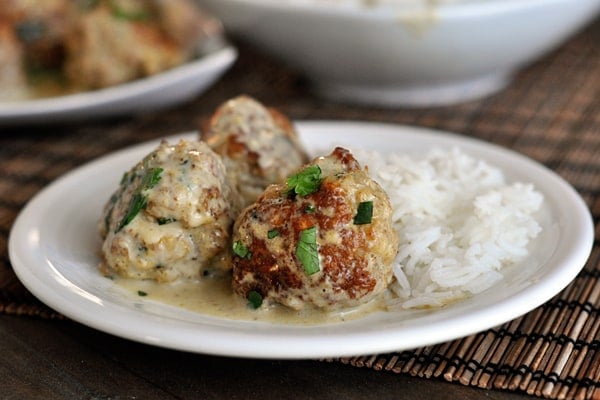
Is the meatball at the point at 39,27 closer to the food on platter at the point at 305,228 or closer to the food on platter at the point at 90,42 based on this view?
the food on platter at the point at 90,42

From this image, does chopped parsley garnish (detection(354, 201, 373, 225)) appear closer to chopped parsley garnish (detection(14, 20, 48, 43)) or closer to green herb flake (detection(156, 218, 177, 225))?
green herb flake (detection(156, 218, 177, 225))

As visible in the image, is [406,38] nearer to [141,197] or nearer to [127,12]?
[127,12]

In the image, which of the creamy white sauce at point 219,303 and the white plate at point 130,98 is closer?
the creamy white sauce at point 219,303

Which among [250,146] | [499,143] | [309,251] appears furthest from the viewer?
[499,143]

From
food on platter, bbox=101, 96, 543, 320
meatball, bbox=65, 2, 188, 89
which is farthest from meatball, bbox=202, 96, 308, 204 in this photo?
meatball, bbox=65, 2, 188, 89

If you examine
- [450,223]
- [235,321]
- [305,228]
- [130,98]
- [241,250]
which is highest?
[305,228]

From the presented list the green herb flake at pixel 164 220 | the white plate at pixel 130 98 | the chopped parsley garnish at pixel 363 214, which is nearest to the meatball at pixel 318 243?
the chopped parsley garnish at pixel 363 214

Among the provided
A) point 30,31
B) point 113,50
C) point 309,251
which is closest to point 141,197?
point 309,251
